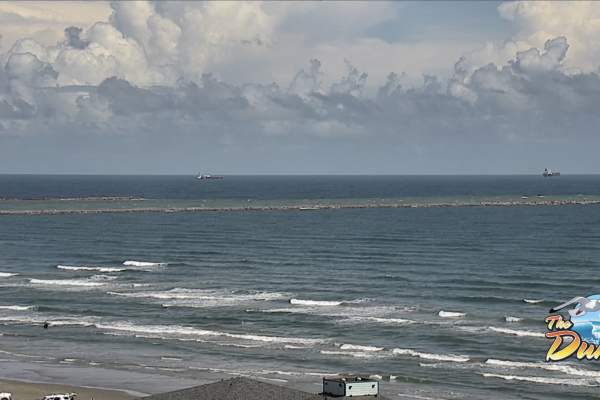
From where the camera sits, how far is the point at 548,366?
5500 centimetres

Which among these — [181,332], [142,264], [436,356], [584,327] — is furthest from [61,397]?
[142,264]

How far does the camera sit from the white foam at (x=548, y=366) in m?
53.3

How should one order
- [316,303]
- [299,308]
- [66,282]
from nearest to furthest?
[299,308], [316,303], [66,282]

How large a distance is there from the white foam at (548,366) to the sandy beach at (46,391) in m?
20.9

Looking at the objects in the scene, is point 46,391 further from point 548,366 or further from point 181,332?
point 548,366

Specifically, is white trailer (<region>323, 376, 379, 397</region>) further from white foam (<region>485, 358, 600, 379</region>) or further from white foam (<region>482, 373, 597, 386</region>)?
white foam (<region>485, 358, 600, 379</region>)

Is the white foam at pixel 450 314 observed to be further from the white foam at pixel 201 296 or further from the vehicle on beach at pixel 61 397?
the vehicle on beach at pixel 61 397

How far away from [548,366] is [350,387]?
83.1 ft

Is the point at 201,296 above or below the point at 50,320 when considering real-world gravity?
above

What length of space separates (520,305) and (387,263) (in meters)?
30.8

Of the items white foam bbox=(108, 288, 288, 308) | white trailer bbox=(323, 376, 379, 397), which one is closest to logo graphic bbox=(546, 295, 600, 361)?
white trailer bbox=(323, 376, 379, 397)

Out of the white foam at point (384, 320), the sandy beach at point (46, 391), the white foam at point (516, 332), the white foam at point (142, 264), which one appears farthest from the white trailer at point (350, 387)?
the white foam at point (142, 264)

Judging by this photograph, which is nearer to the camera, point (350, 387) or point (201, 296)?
point (350, 387)

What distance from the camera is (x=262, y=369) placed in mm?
55719
